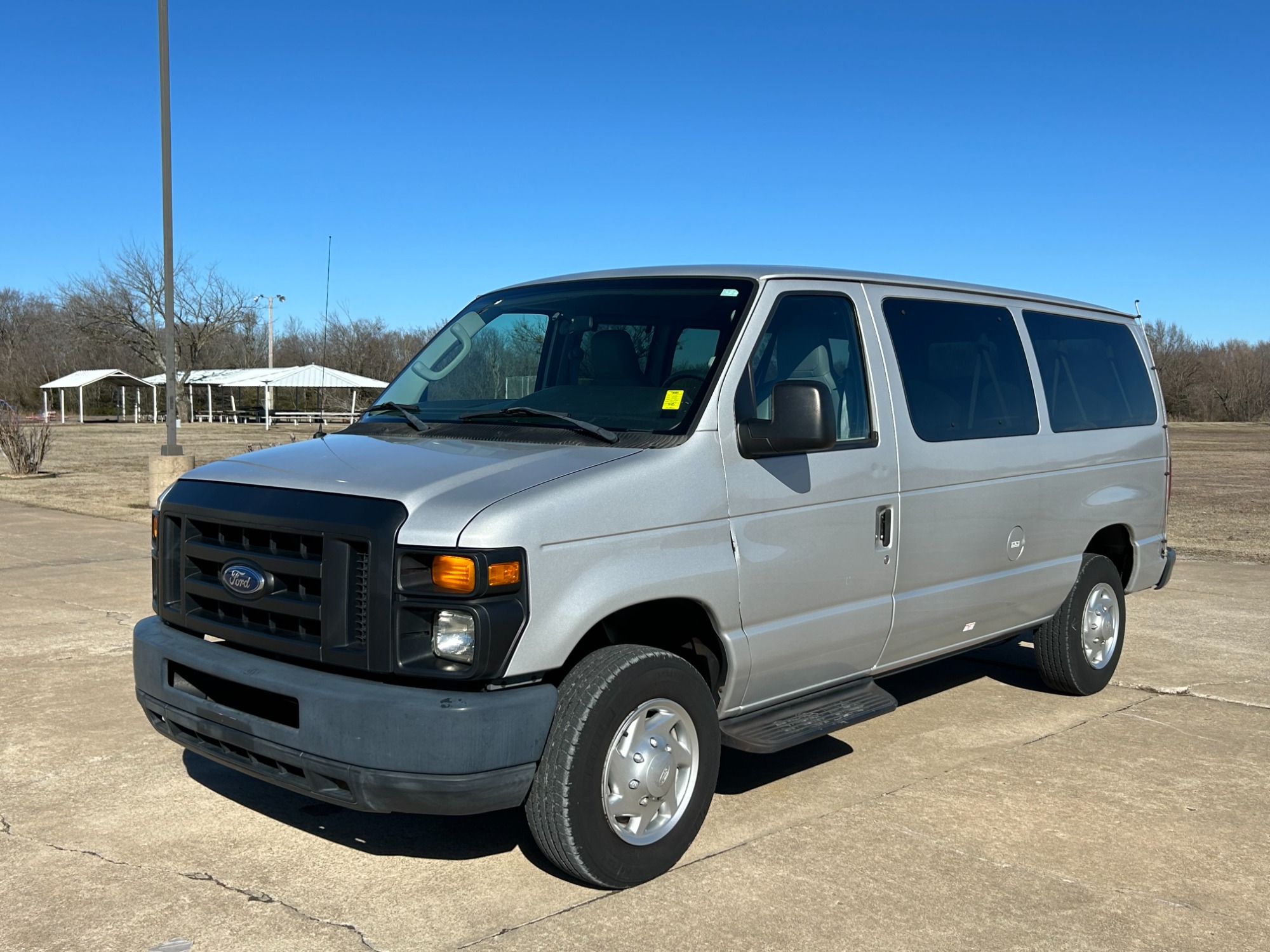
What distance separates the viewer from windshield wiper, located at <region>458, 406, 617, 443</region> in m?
4.31

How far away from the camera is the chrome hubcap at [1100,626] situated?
22.1ft

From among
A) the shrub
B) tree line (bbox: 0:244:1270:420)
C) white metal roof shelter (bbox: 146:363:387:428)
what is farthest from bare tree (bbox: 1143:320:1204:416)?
the shrub

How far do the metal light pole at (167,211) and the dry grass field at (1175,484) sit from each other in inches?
52.4

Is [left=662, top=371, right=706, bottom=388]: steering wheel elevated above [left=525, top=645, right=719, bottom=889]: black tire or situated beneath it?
elevated above

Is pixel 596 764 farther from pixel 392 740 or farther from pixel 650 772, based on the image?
pixel 392 740

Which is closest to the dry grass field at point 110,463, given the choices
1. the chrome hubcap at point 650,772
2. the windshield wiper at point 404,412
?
the windshield wiper at point 404,412

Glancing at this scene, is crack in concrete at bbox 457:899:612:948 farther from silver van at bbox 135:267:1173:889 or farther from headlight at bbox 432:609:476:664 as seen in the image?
headlight at bbox 432:609:476:664

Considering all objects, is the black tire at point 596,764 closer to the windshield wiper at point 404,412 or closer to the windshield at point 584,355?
the windshield at point 584,355

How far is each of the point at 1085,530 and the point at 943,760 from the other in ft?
5.50

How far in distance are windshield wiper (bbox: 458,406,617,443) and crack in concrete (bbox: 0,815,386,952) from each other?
5.90 feet

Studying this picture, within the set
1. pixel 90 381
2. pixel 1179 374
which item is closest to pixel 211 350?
pixel 90 381

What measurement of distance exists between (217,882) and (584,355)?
2389mm

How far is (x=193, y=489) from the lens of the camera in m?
4.35

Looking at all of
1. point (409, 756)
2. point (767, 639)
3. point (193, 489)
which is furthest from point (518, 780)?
point (193, 489)
